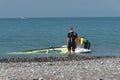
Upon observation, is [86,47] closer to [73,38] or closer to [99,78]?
[73,38]

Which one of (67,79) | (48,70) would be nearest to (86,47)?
(48,70)

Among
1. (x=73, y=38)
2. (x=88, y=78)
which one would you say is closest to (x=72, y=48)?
(x=73, y=38)

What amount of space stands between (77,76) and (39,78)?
1.26 meters

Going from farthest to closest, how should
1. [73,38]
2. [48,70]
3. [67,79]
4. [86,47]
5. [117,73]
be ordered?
[86,47] → [73,38] → [48,70] → [117,73] → [67,79]

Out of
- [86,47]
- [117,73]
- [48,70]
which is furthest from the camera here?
[86,47]

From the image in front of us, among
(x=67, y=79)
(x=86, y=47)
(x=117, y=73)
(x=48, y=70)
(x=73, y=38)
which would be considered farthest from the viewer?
(x=86, y=47)

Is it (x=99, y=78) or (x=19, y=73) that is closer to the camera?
(x=99, y=78)

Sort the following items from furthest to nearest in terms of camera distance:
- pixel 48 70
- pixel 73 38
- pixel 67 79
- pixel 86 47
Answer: pixel 86 47 → pixel 73 38 → pixel 48 70 → pixel 67 79

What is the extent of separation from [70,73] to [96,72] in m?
0.91

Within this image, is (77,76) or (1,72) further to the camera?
(1,72)

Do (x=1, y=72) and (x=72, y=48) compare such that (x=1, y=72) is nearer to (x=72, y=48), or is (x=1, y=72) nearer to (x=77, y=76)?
(x=77, y=76)

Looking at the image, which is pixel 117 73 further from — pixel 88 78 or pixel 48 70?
pixel 48 70

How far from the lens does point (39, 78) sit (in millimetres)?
14367

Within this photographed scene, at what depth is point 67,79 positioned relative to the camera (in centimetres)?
1427
